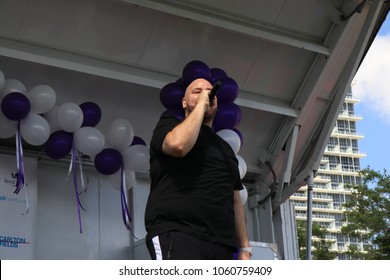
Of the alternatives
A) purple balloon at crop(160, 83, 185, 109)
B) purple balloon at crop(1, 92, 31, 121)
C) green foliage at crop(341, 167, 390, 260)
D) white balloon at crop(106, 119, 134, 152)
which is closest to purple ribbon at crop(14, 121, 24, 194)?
purple balloon at crop(1, 92, 31, 121)

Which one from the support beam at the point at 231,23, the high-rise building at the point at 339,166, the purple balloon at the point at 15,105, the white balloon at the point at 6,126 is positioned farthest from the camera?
the high-rise building at the point at 339,166

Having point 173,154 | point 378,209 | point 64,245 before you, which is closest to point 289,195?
point 64,245

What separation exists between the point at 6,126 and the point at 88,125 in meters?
0.62

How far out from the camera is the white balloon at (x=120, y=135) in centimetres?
497

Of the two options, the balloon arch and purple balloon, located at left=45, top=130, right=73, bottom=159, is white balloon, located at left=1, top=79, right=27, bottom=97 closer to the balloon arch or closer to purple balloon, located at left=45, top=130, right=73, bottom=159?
the balloon arch

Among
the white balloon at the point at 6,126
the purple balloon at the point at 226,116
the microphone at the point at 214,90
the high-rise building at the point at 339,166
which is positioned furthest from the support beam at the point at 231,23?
the high-rise building at the point at 339,166

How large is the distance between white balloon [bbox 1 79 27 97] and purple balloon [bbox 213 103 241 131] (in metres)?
1.41

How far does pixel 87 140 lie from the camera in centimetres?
479

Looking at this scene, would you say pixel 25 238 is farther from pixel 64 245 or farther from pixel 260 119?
pixel 260 119

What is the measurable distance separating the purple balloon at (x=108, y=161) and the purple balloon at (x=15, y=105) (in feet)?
2.31

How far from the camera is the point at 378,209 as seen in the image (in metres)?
17.6

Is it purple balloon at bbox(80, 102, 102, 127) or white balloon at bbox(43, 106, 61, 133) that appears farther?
purple balloon at bbox(80, 102, 102, 127)

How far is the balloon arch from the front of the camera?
15.1 ft

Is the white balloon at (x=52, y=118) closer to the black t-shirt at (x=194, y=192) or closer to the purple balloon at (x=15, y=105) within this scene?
the purple balloon at (x=15, y=105)
